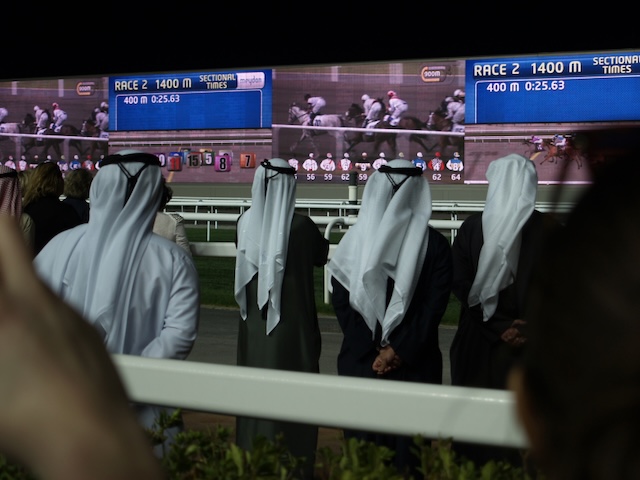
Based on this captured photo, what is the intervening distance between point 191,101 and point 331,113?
165 inches

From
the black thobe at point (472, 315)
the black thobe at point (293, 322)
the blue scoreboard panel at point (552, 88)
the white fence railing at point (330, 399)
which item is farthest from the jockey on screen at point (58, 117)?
the white fence railing at point (330, 399)

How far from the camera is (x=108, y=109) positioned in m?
29.0

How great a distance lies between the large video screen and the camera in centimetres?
2425

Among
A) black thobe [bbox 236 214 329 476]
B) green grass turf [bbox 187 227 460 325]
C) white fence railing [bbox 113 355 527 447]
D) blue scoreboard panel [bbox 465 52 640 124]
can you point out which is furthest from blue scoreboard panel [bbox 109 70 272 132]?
white fence railing [bbox 113 355 527 447]

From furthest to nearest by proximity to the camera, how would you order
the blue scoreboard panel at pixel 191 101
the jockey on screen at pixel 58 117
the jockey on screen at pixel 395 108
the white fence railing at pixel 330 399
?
the jockey on screen at pixel 58 117
the blue scoreboard panel at pixel 191 101
the jockey on screen at pixel 395 108
the white fence railing at pixel 330 399

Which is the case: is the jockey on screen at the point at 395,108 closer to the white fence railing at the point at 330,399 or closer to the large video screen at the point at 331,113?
the large video screen at the point at 331,113

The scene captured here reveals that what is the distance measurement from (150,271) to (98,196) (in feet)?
1.55

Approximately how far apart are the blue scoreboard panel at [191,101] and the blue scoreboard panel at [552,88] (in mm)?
5815

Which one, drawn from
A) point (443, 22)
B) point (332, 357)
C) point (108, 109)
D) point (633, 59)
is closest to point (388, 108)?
point (443, 22)

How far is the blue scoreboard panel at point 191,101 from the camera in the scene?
2723cm

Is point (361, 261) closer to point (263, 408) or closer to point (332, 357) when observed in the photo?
point (263, 408)

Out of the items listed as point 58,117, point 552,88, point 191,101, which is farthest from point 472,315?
point 58,117

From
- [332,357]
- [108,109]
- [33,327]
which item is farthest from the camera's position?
[108,109]

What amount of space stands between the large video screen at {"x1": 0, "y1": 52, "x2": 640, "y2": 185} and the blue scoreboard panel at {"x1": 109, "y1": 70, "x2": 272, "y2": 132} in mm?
28
